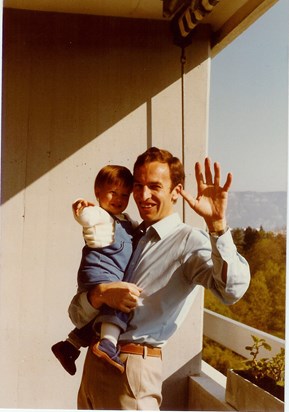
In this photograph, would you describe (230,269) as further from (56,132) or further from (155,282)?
(56,132)

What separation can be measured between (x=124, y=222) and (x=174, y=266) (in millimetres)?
168

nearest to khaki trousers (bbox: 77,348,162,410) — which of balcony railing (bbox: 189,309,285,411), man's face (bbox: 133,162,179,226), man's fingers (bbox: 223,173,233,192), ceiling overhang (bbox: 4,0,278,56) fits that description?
balcony railing (bbox: 189,309,285,411)

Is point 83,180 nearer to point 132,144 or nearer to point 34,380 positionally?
point 132,144

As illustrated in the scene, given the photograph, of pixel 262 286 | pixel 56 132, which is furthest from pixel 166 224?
pixel 56 132

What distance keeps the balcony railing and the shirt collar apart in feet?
0.84

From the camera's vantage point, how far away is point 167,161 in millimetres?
1493

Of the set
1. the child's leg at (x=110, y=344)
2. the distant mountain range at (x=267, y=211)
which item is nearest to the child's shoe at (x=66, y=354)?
the child's leg at (x=110, y=344)

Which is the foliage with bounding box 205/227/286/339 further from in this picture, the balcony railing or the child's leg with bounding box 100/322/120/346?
the child's leg with bounding box 100/322/120/346

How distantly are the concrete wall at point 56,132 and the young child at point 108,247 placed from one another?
11 centimetres

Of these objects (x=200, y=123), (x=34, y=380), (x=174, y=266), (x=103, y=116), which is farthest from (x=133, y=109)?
(x=34, y=380)

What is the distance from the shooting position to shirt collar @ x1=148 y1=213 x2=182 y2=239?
1.47 metres

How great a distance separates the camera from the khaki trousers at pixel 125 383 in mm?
1435

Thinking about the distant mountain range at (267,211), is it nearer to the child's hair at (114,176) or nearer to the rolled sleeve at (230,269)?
the rolled sleeve at (230,269)

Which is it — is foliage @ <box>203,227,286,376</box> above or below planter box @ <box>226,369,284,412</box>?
above
